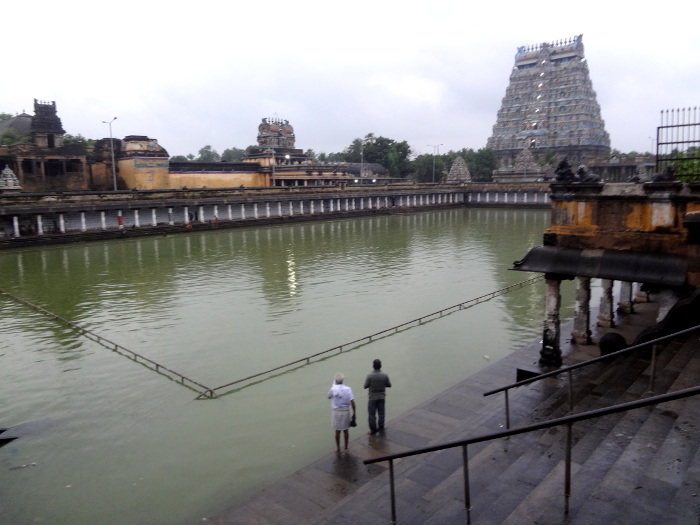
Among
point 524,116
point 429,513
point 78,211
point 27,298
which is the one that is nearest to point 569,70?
point 524,116

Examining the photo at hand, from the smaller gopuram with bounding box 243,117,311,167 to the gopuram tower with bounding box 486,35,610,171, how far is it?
32283 mm

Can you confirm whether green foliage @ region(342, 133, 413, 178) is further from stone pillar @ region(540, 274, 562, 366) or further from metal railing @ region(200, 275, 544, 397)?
stone pillar @ region(540, 274, 562, 366)

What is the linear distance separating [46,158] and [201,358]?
144 ft

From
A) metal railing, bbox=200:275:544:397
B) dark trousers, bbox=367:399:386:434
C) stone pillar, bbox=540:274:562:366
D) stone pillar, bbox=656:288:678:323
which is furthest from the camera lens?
metal railing, bbox=200:275:544:397

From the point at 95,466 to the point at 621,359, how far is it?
8.56m

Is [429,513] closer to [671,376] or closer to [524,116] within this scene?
[671,376]

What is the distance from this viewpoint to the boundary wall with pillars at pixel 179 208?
1286 inches

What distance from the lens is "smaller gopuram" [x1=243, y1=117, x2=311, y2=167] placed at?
67.8 meters

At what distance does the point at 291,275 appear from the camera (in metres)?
22.2

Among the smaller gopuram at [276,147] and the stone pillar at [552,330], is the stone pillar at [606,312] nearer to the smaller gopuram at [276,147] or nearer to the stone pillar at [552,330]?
the stone pillar at [552,330]

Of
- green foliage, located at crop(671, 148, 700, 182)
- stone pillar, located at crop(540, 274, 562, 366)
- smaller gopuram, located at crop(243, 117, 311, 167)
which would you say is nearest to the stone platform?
stone pillar, located at crop(540, 274, 562, 366)

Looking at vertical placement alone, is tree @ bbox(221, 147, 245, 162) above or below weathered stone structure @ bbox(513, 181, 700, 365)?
above

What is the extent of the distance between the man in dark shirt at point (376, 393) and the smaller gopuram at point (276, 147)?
59402mm

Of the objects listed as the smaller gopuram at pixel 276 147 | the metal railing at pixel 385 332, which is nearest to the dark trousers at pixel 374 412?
the metal railing at pixel 385 332
